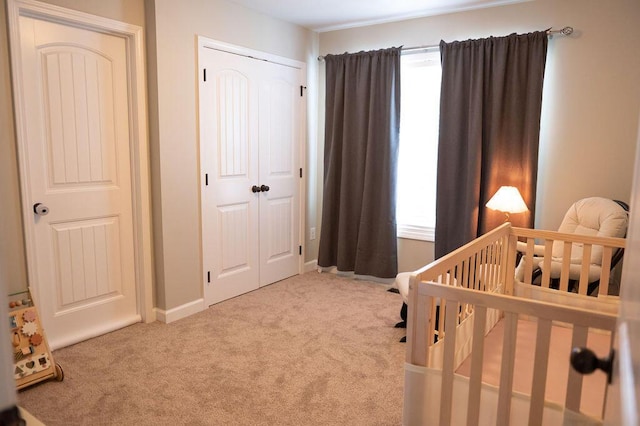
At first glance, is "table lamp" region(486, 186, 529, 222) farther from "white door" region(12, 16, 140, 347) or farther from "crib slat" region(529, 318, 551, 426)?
"white door" region(12, 16, 140, 347)

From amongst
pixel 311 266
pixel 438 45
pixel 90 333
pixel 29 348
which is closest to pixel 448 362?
pixel 29 348

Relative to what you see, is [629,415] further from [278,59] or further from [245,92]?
[278,59]

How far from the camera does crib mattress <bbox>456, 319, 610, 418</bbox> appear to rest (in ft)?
5.48

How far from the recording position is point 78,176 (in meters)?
2.88

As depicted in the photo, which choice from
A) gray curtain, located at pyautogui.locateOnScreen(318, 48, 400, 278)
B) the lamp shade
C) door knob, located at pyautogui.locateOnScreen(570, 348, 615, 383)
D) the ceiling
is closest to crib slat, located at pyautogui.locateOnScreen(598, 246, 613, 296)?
the lamp shade

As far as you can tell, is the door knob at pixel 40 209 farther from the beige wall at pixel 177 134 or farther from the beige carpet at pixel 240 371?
the beige carpet at pixel 240 371

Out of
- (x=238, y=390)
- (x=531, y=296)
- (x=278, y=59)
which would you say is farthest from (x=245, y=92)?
(x=531, y=296)

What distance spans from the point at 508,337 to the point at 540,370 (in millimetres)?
130

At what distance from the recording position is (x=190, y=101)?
131 inches

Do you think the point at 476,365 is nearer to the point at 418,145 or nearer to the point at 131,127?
the point at 131,127

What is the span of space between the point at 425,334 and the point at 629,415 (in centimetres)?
100

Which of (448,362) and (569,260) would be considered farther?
(569,260)

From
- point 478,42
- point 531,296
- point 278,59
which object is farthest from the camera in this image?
point 278,59

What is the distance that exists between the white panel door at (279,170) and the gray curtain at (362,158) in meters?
0.31
